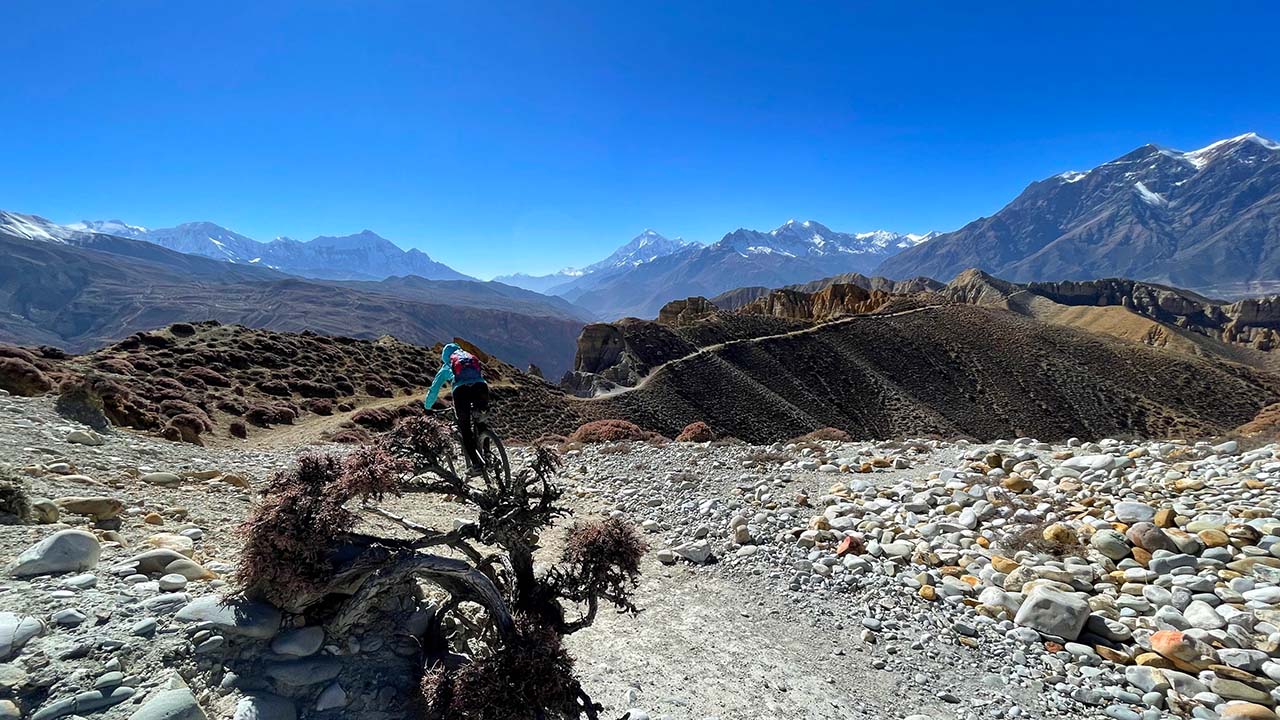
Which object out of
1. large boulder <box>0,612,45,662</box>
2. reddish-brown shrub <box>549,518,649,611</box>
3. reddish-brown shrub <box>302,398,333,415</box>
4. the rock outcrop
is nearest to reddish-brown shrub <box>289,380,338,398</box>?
reddish-brown shrub <box>302,398,333,415</box>

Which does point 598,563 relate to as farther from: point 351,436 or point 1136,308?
point 1136,308

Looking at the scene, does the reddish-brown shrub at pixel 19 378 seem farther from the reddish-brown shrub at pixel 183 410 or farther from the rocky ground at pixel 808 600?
the reddish-brown shrub at pixel 183 410

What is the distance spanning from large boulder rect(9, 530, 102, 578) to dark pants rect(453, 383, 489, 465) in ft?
12.3

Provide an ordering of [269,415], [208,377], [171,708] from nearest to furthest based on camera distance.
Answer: [171,708] → [269,415] → [208,377]

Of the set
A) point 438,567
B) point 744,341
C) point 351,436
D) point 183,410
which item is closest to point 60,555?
point 438,567

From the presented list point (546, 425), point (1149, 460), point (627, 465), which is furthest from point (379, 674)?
point (546, 425)

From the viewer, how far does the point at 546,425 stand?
3959 centimetres

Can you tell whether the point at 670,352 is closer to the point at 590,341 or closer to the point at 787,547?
the point at 590,341

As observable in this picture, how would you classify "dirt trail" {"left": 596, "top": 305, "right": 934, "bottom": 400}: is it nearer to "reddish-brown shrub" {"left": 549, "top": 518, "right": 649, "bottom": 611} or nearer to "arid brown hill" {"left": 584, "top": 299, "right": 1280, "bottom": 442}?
"arid brown hill" {"left": 584, "top": 299, "right": 1280, "bottom": 442}

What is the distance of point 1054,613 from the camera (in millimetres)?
7285

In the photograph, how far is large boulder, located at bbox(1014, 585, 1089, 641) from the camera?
7.14 m

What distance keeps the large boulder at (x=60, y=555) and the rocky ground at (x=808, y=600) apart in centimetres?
2

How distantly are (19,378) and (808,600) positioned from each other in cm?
2189

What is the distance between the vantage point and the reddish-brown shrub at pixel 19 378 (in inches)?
595
